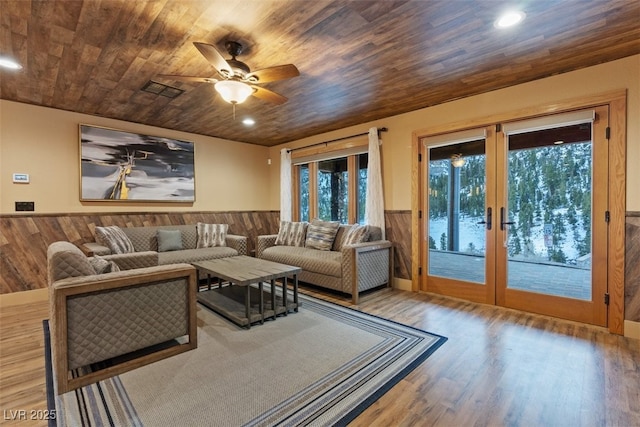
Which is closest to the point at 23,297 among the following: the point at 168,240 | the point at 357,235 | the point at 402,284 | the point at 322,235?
the point at 168,240

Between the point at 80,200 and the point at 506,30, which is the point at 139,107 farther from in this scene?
the point at 506,30

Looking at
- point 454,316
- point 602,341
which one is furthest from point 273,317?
point 602,341

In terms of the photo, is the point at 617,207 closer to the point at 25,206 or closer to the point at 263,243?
the point at 263,243

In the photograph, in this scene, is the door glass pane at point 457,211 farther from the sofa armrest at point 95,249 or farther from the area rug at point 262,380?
the sofa armrest at point 95,249

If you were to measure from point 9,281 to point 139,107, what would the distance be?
2.67 m

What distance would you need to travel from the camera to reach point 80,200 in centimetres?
417

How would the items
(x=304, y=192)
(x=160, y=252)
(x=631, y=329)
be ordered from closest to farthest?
1. (x=631, y=329)
2. (x=160, y=252)
3. (x=304, y=192)

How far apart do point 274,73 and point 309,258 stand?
8.07 feet

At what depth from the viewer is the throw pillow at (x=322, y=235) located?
4.50 m

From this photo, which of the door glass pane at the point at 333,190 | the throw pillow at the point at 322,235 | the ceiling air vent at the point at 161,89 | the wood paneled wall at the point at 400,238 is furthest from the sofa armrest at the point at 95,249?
the wood paneled wall at the point at 400,238

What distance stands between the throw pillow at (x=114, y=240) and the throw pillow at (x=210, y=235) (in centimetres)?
101

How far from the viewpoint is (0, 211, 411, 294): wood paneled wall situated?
12.0 feet

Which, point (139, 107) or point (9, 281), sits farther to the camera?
point (139, 107)

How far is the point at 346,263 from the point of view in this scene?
3674 mm
